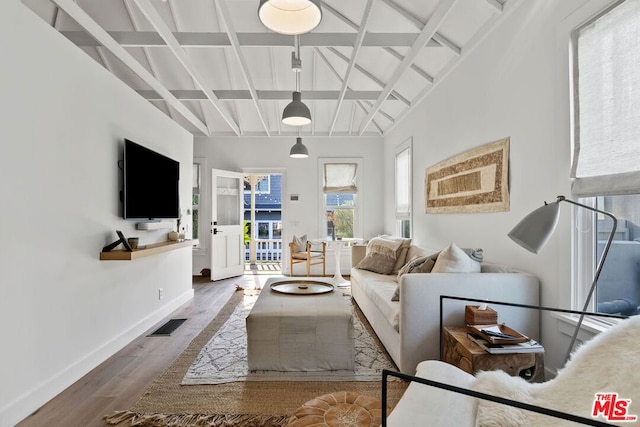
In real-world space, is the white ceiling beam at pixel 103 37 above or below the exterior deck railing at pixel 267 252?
above

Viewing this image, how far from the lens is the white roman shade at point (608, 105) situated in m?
1.63

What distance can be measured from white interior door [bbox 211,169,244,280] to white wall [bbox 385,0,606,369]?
4124 mm

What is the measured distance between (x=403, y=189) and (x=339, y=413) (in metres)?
4.57

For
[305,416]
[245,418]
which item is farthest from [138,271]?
[305,416]

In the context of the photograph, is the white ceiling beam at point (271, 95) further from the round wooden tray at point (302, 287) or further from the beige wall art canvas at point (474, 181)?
the round wooden tray at point (302, 287)

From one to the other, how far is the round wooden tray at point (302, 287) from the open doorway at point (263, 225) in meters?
3.75

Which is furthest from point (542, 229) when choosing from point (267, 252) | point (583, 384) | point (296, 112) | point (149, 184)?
point (267, 252)

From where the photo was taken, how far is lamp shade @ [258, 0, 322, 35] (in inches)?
64.8

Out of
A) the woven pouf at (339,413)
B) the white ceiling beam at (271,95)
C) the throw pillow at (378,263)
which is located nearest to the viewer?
the woven pouf at (339,413)

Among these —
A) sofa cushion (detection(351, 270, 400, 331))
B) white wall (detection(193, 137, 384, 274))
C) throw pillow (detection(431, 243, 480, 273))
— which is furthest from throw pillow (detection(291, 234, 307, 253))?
throw pillow (detection(431, 243, 480, 273))

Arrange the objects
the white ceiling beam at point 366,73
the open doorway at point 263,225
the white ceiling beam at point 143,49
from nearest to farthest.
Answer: the white ceiling beam at point 143,49 < the white ceiling beam at point 366,73 < the open doorway at point 263,225

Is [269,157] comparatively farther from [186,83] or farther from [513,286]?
[513,286]

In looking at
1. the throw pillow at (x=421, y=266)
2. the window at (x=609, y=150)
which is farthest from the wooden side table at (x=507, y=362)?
the throw pillow at (x=421, y=266)

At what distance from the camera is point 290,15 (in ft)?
5.70
